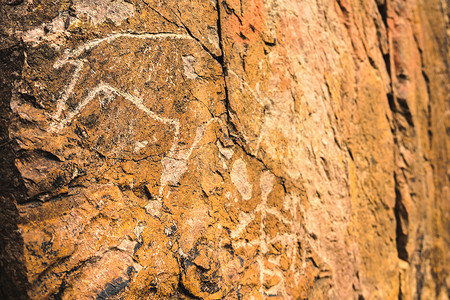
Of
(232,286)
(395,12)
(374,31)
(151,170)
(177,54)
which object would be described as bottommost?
(232,286)

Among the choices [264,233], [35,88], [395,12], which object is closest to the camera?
[35,88]

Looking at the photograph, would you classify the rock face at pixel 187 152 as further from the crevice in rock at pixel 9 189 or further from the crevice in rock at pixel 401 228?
the crevice in rock at pixel 401 228

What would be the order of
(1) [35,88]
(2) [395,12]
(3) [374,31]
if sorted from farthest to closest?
(2) [395,12] → (3) [374,31] → (1) [35,88]

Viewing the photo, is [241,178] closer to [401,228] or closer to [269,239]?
[269,239]

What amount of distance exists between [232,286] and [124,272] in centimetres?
40

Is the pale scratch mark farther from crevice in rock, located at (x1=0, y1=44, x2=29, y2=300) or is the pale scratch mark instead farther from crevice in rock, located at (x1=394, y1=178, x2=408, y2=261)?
crevice in rock, located at (x1=394, y1=178, x2=408, y2=261)

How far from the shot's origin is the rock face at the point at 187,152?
0.91 metres

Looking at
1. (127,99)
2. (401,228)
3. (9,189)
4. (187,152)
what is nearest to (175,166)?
(187,152)

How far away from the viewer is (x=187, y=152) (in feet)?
3.70

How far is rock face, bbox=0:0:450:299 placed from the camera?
907mm

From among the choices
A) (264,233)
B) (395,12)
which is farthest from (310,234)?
(395,12)

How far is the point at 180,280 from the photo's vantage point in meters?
1.06

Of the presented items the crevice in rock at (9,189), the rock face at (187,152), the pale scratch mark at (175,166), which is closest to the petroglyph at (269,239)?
the rock face at (187,152)

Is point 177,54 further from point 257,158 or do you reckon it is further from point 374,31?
point 374,31
